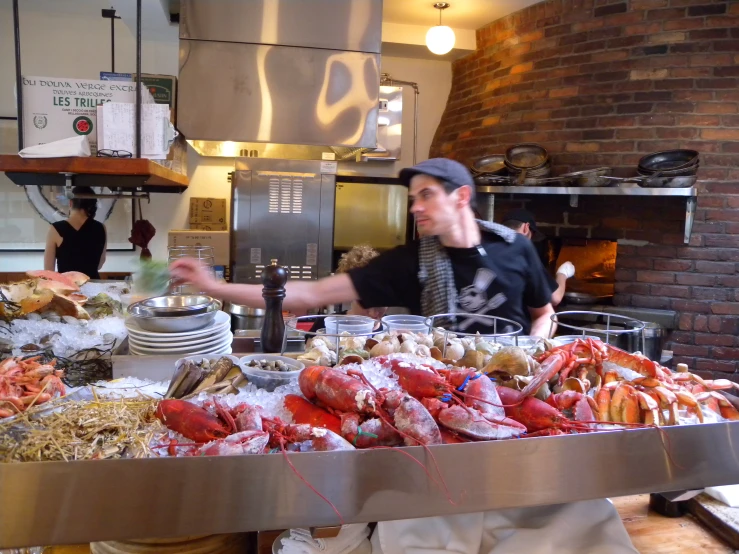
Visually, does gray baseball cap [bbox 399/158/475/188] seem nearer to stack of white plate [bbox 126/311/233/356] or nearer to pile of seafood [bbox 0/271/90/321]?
stack of white plate [bbox 126/311/233/356]

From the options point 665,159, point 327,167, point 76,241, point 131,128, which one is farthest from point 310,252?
point 665,159

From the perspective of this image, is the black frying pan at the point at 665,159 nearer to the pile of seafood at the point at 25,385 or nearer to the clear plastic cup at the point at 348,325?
the clear plastic cup at the point at 348,325

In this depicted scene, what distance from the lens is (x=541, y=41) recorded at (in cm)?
477

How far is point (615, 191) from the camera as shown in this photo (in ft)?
13.3

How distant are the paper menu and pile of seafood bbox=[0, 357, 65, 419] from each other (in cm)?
153

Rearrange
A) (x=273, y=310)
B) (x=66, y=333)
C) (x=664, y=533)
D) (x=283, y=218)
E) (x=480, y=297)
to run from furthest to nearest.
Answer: (x=283, y=218), (x=480, y=297), (x=66, y=333), (x=273, y=310), (x=664, y=533)

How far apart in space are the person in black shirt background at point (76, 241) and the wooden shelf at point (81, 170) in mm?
1553

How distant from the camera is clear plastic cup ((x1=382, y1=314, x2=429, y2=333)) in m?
1.60

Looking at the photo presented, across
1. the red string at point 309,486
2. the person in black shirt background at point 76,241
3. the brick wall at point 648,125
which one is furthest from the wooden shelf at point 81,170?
the brick wall at point 648,125

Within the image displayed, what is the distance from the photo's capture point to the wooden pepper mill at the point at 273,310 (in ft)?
5.05

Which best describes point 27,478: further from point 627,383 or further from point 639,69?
point 639,69

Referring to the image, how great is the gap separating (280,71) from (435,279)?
8.39 ft

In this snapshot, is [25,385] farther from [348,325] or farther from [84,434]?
[348,325]

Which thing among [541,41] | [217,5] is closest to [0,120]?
[217,5]
